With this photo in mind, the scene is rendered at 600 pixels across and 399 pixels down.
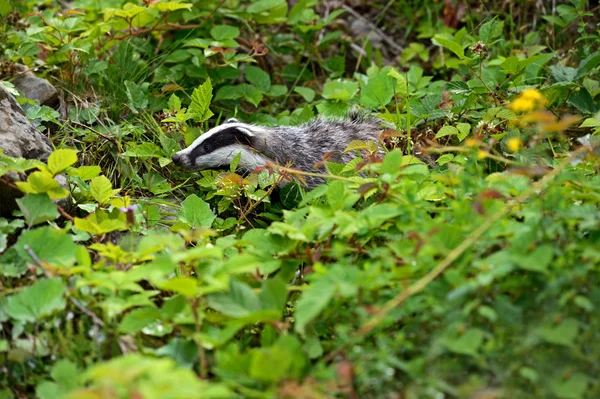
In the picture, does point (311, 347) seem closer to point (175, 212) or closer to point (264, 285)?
point (264, 285)

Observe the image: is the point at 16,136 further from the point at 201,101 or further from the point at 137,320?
the point at 137,320

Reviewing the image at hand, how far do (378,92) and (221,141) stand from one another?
120cm

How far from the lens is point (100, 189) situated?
13.3 feet

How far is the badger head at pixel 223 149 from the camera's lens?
509 cm

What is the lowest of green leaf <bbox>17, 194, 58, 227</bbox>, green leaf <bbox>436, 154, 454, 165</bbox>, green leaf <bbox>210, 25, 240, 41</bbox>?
green leaf <bbox>436, 154, 454, 165</bbox>

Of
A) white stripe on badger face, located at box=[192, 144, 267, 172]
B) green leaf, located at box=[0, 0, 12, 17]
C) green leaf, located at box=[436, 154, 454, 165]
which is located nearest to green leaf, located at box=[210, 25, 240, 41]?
white stripe on badger face, located at box=[192, 144, 267, 172]

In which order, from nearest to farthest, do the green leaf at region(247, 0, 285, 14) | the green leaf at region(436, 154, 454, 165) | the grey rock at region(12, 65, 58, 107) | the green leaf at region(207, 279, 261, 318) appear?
the green leaf at region(207, 279, 261, 318) < the green leaf at region(436, 154, 454, 165) < the grey rock at region(12, 65, 58, 107) < the green leaf at region(247, 0, 285, 14)

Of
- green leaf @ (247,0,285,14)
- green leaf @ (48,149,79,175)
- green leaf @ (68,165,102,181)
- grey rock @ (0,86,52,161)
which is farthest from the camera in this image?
green leaf @ (247,0,285,14)

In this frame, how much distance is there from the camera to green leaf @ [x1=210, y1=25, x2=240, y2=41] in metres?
5.91

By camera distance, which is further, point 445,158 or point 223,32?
point 223,32

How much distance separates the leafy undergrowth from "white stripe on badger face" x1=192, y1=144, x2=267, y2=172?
91 mm

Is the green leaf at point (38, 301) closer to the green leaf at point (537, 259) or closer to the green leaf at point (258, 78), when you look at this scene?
the green leaf at point (537, 259)

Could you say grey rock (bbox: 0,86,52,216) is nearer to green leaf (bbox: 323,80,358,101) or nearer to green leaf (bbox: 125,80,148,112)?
green leaf (bbox: 125,80,148,112)

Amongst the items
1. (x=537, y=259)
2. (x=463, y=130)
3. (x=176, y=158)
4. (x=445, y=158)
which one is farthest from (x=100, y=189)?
(x=537, y=259)
